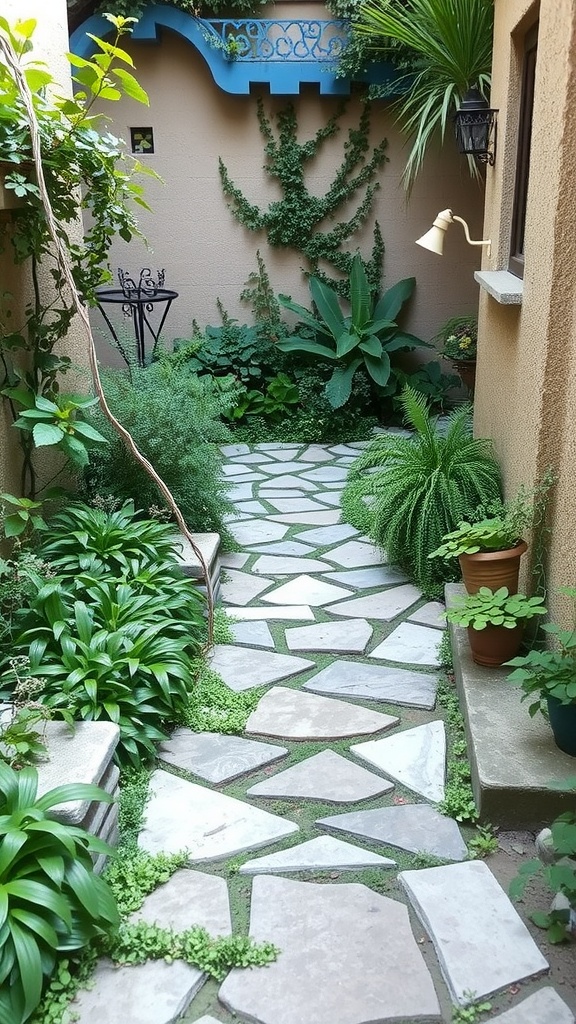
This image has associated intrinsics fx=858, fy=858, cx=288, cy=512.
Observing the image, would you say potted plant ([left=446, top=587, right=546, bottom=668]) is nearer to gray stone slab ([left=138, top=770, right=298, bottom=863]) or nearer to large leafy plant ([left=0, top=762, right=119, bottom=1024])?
gray stone slab ([left=138, top=770, right=298, bottom=863])

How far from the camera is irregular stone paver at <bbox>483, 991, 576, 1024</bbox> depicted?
1738 millimetres

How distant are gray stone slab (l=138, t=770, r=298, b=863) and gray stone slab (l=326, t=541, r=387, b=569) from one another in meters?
1.93

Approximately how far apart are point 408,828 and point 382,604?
5.14 ft

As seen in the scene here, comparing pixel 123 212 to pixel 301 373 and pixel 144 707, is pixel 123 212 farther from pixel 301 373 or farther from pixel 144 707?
pixel 301 373

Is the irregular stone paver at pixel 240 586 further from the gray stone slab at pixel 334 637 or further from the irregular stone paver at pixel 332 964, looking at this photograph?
the irregular stone paver at pixel 332 964

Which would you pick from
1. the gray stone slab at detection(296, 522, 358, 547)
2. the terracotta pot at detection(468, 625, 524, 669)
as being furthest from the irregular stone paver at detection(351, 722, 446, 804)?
the gray stone slab at detection(296, 522, 358, 547)

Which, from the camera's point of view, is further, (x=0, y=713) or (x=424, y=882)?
(x=0, y=713)

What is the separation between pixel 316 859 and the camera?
227 cm

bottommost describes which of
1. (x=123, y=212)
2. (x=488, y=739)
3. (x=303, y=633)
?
(x=303, y=633)

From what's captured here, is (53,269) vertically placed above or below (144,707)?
above

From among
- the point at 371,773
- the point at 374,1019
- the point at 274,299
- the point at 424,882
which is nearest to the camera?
the point at 374,1019

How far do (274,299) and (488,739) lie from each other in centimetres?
546

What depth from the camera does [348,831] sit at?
2373 millimetres

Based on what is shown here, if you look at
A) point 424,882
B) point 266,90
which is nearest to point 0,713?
point 424,882
